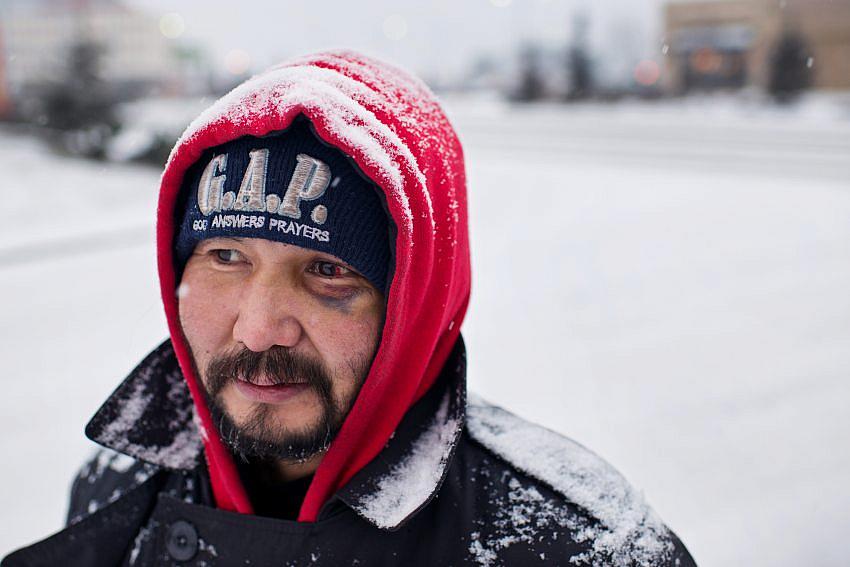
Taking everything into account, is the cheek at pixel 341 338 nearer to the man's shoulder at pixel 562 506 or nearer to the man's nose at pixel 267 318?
the man's nose at pixel 267 318

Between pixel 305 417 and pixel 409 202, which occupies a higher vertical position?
pixel 409 202

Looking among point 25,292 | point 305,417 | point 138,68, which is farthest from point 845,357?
point 138,68

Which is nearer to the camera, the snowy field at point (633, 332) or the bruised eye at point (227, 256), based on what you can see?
the bruised eye at point (227, 256)

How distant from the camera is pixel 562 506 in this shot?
1.25 m

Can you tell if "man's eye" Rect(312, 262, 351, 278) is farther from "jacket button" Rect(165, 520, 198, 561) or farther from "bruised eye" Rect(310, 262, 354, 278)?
"jacket button" Rect(165, 520, 198, 561)

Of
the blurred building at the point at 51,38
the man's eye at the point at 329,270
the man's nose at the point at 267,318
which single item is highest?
the blurred building at the point at 51,38

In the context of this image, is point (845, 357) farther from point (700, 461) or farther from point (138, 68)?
point (138, 68)

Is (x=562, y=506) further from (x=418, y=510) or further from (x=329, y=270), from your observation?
(x=329, y=270)

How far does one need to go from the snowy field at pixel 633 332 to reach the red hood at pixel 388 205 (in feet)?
6.28

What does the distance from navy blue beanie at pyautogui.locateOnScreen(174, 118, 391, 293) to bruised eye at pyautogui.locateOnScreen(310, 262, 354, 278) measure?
0.04 metres

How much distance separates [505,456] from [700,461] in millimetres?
2282

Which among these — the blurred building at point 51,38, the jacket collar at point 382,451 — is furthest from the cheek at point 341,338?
the blurred building at point 51,38

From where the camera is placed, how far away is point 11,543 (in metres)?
2.71

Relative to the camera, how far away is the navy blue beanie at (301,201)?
130 cm
